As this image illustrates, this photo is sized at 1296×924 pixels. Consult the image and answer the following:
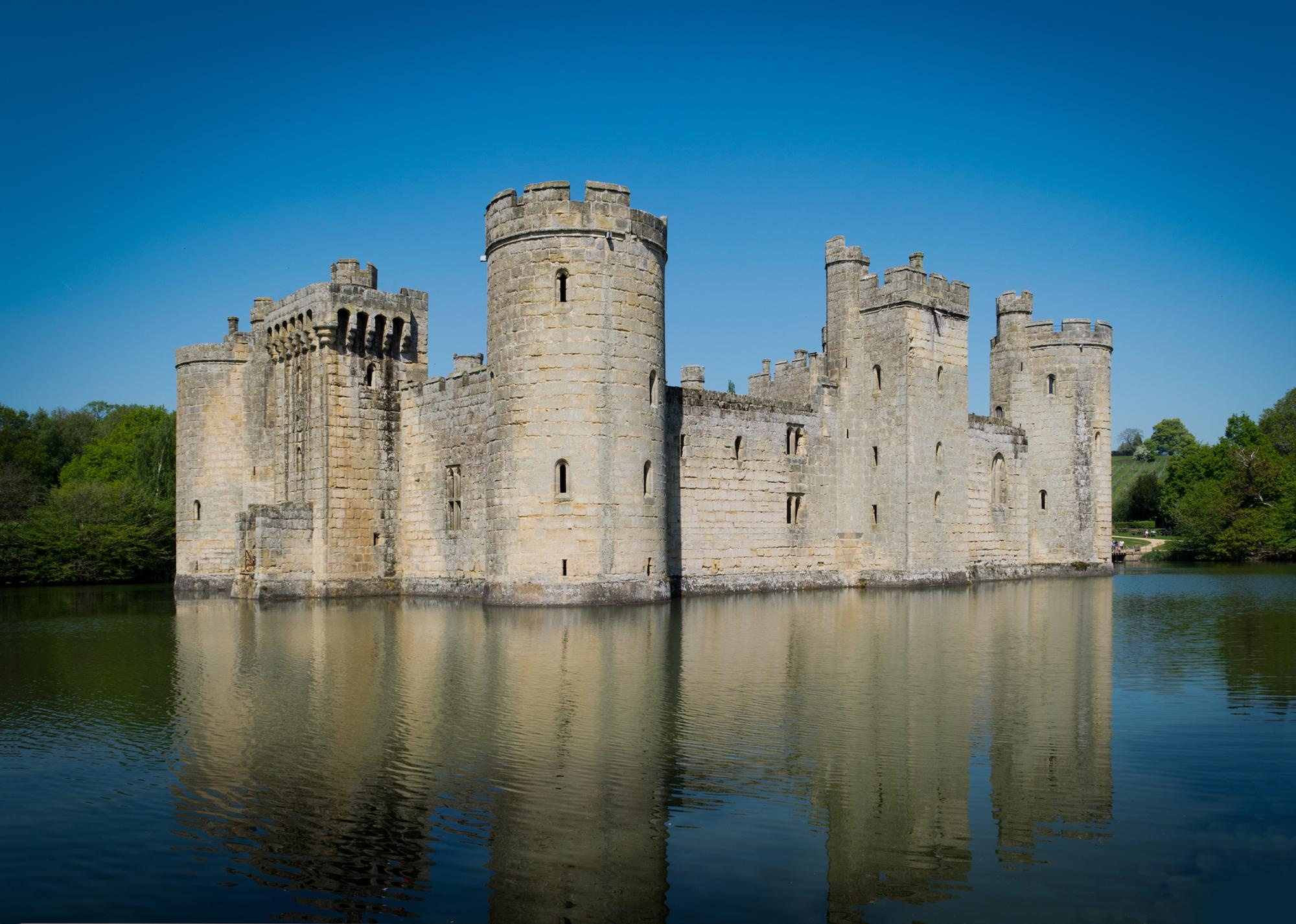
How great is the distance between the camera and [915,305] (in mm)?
33938

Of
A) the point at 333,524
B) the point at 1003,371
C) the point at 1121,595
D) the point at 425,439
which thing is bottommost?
the point at 1121,595

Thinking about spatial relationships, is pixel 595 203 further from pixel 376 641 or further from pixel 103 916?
pixel 103 916

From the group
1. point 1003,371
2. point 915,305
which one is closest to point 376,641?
point 915,305

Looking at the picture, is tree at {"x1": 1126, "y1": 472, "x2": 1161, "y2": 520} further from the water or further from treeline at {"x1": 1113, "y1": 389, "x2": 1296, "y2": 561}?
the water

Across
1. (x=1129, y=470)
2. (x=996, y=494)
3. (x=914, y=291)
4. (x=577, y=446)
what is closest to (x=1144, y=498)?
(x=1129, y=470)

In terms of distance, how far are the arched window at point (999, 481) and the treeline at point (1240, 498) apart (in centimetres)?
2459

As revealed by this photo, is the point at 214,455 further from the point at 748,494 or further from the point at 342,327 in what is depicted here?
the point at 748,494

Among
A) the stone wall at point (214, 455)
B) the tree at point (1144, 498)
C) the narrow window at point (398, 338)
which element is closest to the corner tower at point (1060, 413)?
the narrow window at point (398, 338)

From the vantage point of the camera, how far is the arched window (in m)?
40.0

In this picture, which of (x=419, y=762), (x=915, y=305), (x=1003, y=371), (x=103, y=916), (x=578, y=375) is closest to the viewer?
(x=103, y=916)

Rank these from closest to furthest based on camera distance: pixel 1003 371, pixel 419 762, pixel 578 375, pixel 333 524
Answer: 1. pixel 419 762
2. pixel 578 375
3. pixel 333 524
4. pixel 1003 371

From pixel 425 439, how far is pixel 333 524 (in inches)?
137

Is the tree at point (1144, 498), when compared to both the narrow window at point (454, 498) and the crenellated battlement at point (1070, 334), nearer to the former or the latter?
the crenellated battlement at point (1070, 334)

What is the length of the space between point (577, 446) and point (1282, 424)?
64431mm
